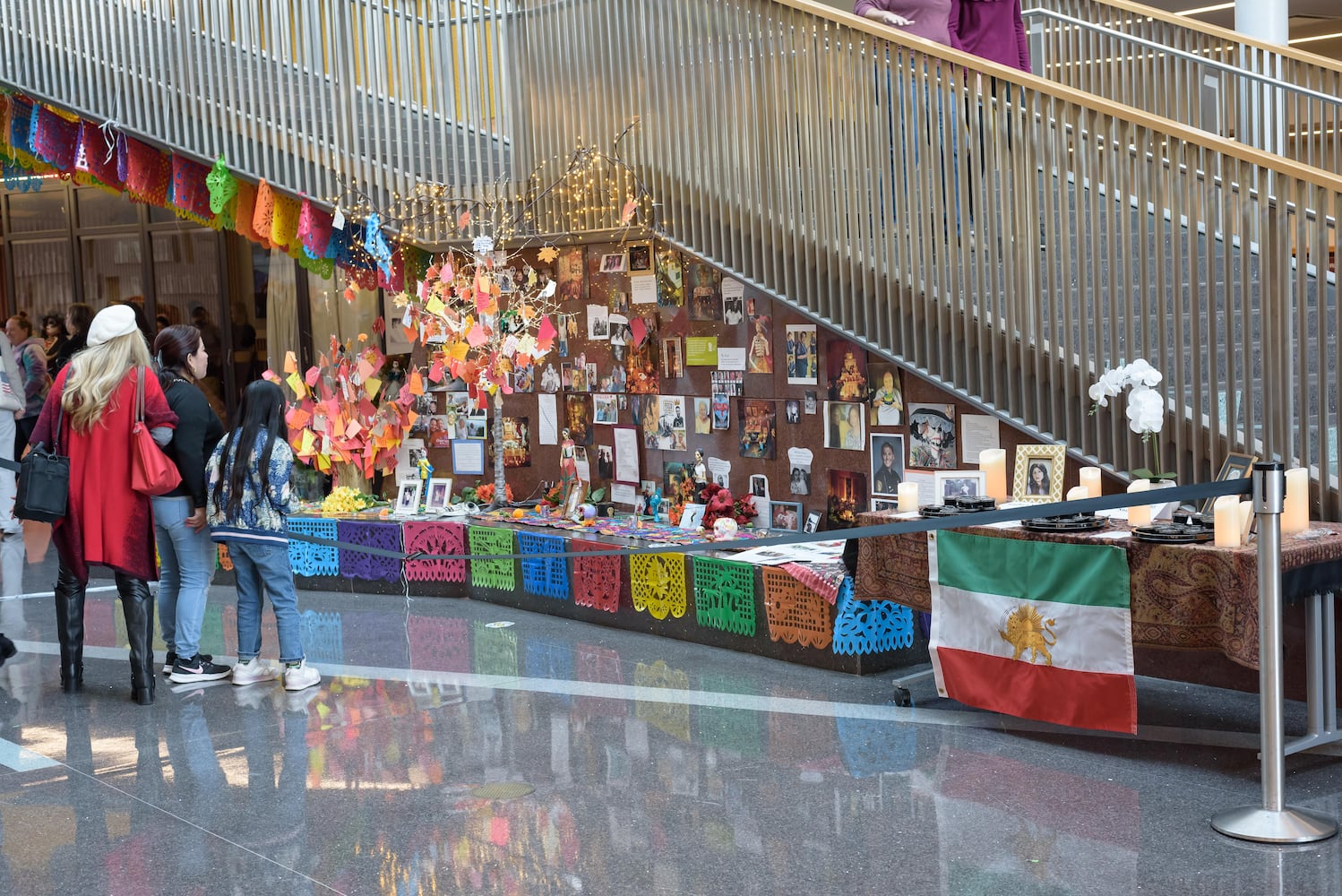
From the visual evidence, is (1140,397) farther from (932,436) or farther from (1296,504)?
(932,436)

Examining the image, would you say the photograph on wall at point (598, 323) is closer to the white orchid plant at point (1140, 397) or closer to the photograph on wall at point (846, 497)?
the photograph on wall at point (846, 497)

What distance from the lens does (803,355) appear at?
7422 millimetres

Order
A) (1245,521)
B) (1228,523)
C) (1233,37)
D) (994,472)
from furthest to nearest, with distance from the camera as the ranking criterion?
(1233,37) < (994,472) < (1245,521) < (1228,523)

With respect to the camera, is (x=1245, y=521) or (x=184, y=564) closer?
(x=1245, y=521)

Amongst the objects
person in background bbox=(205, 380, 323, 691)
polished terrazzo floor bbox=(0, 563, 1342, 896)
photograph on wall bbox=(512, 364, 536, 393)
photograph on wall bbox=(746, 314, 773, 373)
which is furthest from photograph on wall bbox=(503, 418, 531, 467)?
person in background bbox=(205, 380, 323, 691)

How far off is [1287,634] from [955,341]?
5.92 ft

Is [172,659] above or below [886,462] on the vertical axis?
below

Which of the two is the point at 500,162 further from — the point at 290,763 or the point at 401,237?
the point at 290,763

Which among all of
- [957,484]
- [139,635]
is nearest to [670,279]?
[957,484]

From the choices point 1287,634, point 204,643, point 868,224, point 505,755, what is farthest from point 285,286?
point 1287,634

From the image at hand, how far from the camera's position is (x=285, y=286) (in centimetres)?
1192

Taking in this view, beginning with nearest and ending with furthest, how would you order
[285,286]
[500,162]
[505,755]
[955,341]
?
[505,755] → [955,341] → [500,162] → [285,286]

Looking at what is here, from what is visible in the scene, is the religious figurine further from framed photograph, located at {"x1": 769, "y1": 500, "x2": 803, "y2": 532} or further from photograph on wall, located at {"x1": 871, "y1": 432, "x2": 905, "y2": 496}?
photograph on wall, located at {"x1": 871, "y1": 432, "x2": 905, "y2": 496}

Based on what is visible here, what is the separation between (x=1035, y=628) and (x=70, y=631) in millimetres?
4284
